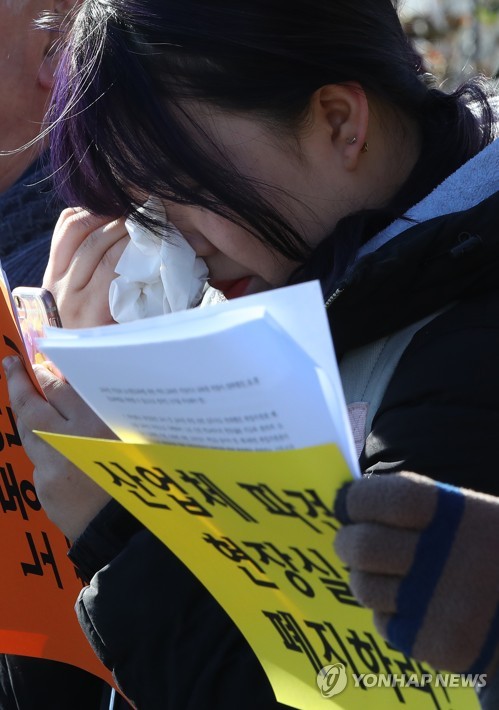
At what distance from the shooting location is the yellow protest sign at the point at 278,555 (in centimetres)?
69

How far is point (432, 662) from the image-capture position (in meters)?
0.63

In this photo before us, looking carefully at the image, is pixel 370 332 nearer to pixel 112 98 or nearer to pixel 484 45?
pixel 112 98

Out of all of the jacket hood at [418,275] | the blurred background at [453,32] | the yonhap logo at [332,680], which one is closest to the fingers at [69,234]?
the jacket hood at [418,275]

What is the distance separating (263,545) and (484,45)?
19.5 ft

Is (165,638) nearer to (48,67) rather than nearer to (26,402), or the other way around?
(26,402)

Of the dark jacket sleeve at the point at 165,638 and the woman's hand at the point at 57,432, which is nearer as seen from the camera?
the dark jacket sleeve at the point at 165,638

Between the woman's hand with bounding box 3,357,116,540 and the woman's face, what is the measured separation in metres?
0.25

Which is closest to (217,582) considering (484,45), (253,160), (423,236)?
(423,236)

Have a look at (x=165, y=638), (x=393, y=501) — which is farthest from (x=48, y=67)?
(x=393, y=501)

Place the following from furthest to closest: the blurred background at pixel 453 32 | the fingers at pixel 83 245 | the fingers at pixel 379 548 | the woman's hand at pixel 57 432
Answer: the blurred background at pixel 453 32, the fingers at pixel 83 245, the woman's hand at pixel 57 432, the fingers at pixel 379 548

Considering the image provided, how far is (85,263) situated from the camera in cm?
140

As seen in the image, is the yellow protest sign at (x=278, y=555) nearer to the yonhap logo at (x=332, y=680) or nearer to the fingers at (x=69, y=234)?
the yonhap logo at (x=332, y=680)

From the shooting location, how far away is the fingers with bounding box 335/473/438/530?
2.04 ft

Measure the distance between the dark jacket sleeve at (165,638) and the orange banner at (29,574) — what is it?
0.74 feet
